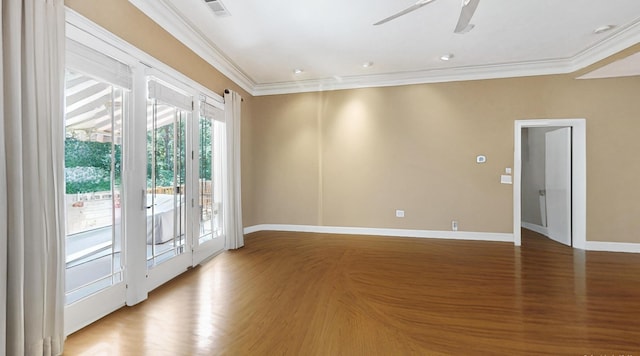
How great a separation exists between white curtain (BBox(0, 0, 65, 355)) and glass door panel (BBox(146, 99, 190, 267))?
42.0 inches

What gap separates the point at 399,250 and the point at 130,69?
433 cm

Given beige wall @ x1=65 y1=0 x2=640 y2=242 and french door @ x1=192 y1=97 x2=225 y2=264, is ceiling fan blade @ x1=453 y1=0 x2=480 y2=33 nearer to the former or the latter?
beige wall @ x1=65 y1=0 x2=640 y2=242

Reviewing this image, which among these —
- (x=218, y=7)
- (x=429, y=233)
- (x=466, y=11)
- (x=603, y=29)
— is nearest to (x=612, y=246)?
(x=429, y=233)

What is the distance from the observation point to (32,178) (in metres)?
1.65

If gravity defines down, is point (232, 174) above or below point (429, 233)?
above

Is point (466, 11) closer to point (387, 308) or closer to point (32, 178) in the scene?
point (387, 308)

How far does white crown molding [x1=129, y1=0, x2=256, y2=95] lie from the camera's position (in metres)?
2.78

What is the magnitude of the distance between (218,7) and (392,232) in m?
4.65

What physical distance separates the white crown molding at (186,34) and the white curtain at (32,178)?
110 centimetres

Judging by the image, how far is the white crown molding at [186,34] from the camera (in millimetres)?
2775

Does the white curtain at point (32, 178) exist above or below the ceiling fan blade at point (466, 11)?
below

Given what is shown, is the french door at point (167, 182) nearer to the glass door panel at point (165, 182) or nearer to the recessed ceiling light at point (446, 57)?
the glass door panel at point (165, 182)

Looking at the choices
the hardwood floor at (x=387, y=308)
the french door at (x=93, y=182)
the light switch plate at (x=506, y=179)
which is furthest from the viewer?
the light switch plate at (x=506, y=179)

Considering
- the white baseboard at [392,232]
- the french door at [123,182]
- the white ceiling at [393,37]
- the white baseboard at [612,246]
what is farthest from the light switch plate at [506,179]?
the french door at [123,182]
